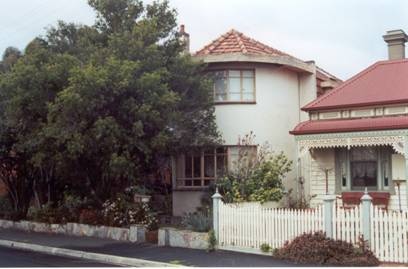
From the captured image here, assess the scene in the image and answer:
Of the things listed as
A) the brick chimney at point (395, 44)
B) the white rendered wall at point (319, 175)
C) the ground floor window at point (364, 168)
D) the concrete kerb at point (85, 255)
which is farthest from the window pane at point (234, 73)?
the concrete kerb at point (85, 255)

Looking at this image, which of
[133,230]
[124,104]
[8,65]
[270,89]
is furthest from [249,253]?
[8,65]

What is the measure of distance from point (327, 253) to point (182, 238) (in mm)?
4096

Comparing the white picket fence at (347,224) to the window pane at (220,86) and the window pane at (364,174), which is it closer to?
the window pane at (364,174)

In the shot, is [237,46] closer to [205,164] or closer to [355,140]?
[205,164]

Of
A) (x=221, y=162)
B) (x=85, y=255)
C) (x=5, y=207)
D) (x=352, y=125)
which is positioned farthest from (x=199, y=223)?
(x=5, y=207)

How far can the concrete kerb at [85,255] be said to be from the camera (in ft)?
41.7

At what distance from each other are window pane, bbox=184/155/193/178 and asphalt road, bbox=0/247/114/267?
6.35 metres

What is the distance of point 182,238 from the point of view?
14594 millimetres

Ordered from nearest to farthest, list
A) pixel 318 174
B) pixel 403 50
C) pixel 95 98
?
pixel 95 98 < pixel 318 174 < pixel 403 50

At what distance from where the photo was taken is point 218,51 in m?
20.2

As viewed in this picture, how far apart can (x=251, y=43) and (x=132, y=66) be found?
6.55 metres

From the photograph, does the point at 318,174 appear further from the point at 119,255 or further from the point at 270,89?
the point at 119,255

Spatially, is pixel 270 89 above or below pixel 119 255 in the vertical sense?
above

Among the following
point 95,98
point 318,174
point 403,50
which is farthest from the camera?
point 403,50
